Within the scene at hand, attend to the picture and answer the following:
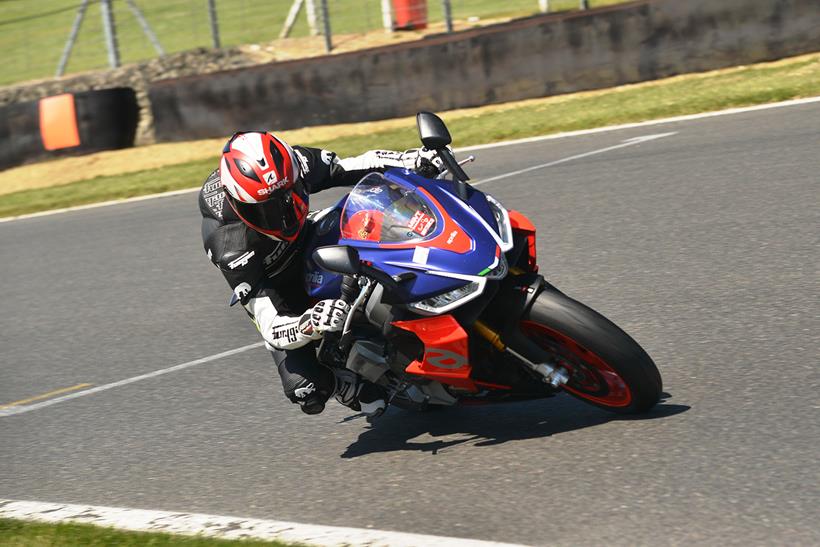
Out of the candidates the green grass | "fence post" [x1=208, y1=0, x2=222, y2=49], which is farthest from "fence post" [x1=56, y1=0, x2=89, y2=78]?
the green grass

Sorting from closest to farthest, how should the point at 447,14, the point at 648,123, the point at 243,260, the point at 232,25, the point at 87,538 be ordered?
the point at 87,538
the point at 243,260
the point at 648,123
the point at 447,14
the point at 232,25

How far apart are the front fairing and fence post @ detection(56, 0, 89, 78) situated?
1594 centimetres

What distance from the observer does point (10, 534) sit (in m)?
4.95

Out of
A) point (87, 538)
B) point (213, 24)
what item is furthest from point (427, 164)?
point (213, 24)

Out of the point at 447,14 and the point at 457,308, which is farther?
the point at 447,14

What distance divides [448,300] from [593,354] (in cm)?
65

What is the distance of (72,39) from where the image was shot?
20266mm

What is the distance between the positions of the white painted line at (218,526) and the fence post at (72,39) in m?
15.7

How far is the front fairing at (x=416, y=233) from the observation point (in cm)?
478

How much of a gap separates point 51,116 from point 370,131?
5.00m

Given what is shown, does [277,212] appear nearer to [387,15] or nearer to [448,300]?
[448,300]

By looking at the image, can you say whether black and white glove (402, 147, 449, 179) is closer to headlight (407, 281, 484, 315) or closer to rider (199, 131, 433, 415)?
rider (199, 131, 433, 415)

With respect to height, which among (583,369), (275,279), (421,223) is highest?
(421,223)

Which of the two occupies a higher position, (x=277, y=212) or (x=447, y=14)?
(x=447, y=14)
